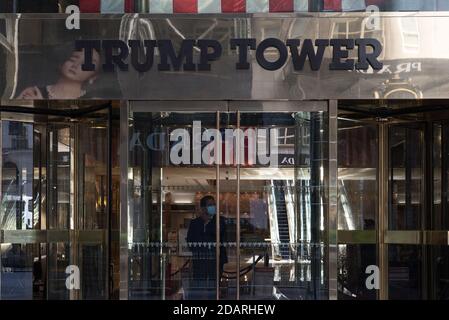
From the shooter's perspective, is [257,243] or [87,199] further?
[87,199]

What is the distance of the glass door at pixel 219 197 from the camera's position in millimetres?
10383

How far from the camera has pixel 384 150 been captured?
12.0 meters

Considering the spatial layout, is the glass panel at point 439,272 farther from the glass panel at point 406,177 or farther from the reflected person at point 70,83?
the reflected person at point 70,83

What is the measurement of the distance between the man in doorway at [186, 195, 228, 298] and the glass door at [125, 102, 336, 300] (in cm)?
1

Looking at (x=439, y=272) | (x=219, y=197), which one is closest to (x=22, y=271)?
(x=219, y=197)

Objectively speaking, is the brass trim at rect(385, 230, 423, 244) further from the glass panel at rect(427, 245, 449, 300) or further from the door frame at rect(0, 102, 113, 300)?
the door frame at rect(0, 102, 113, 300)

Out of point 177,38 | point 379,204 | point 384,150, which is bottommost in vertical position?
point 379,204

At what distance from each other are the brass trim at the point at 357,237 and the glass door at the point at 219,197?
1.43 m

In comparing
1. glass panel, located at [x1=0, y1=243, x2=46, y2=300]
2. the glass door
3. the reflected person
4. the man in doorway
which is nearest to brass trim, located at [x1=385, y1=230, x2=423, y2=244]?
the glass door

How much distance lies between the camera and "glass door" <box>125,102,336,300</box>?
409 inches

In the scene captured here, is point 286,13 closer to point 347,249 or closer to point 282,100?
point 282,100

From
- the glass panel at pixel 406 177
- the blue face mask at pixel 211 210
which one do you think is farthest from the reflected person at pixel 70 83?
the glass panel at pixel 406 177
